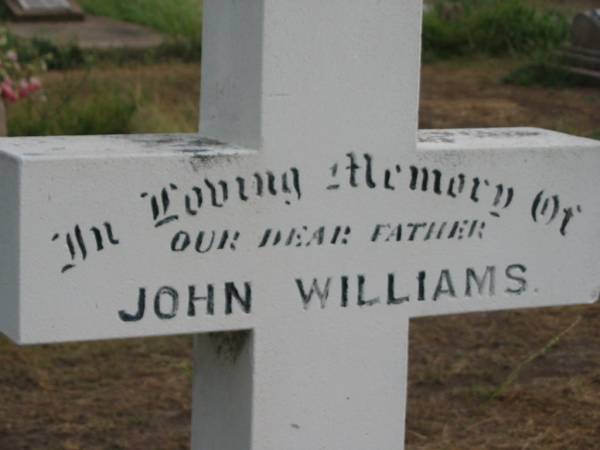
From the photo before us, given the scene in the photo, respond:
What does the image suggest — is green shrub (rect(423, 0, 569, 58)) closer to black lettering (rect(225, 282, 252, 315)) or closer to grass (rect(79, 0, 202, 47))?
grass (rect(79, 0, 202, 47))

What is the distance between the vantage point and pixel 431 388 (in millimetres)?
4539

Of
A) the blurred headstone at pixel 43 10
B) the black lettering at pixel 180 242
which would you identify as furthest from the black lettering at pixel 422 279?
the blurred headstone at pixel 43 10

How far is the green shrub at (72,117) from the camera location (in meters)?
6.61

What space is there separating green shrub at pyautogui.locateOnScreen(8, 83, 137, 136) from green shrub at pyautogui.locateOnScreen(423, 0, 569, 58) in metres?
3.68

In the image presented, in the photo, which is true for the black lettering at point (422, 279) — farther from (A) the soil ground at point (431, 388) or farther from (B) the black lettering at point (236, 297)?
(A) the soil ground at point (431, 388)

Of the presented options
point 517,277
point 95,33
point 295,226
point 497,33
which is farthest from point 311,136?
point 95,33

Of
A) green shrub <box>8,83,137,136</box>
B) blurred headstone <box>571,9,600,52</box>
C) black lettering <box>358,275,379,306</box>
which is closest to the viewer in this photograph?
black lettering <box>358,275,379,306</box>

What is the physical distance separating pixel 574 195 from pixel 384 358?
48cm

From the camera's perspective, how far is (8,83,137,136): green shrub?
6.61m

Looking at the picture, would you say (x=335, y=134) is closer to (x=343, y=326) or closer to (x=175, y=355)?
(x=343, y=326)

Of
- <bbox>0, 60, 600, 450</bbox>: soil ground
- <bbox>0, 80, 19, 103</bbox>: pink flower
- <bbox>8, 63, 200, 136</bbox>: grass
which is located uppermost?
<bbox>0, 80, 19, 103</bbox>: pink flower

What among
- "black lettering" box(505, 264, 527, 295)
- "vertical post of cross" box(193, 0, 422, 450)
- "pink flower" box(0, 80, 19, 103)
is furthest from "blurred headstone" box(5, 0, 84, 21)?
"black lettering" box(505, 264, 527, 295)

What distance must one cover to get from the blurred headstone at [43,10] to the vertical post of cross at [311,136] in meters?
8.67

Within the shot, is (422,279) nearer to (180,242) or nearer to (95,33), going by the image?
(180,242)
